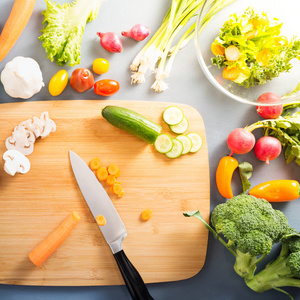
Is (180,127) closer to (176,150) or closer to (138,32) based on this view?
(176,150)

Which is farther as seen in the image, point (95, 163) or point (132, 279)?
point (95, 163)

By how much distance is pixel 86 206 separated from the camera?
187 cm

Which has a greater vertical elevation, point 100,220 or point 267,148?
point 267,148

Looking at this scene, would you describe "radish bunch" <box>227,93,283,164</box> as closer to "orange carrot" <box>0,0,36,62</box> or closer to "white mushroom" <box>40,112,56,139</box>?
"white mushroom" <box>40,112,56,139</box>

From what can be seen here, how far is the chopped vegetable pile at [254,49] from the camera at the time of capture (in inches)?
69.1

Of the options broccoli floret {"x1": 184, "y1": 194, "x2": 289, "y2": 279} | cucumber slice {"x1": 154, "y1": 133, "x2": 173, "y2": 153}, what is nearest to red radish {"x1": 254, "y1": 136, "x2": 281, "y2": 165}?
broccoli floret {"x1": 184, "y1": 194, "x2": 289, "y2": 279}

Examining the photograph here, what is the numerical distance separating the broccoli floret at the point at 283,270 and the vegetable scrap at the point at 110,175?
95 cm

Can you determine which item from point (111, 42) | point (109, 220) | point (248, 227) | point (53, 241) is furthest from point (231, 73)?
point (53, 241)

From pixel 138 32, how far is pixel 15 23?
0.74 m

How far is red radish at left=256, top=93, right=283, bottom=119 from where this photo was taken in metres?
1.87

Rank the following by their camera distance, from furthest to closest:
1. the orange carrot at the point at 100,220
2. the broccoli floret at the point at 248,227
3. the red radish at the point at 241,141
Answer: the red radish at the point at 241,141
the orange carrot at the point at 100,220
the broccoli floret at the point at 248,227

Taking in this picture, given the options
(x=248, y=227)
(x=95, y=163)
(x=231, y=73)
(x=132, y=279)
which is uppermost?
(x=231, y=73)

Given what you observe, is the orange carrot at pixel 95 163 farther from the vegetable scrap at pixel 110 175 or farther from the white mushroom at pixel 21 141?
the white mushroom at pixel 21 141

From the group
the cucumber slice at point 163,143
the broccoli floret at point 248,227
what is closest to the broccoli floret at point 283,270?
the broccoli floret at point 248,227
